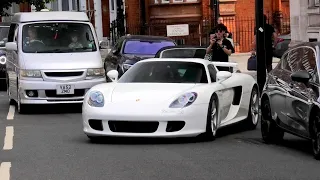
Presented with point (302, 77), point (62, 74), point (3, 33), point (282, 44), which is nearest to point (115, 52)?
point (3, 33)

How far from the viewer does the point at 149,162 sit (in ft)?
33.0

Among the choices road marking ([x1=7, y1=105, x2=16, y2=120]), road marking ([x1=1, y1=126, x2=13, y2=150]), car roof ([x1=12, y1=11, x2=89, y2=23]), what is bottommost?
road marking ([x1=7, y1=105, x2=16, y2=120])

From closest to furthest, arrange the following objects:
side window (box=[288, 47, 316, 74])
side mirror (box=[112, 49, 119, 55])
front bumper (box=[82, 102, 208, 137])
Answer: side window (box=[288, 47, 316, 74]) → front bumper (box=[82, 102, 208, 137]) → side mirror (box=[112, 49, 119, 55])

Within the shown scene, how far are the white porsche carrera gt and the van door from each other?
209 inches

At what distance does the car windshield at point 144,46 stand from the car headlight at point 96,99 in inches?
408

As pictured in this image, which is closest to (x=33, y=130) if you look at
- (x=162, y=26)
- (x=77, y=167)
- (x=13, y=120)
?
(x=13, y=120)

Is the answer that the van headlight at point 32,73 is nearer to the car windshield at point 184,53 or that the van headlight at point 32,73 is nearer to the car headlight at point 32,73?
the car headlight at point 32,73

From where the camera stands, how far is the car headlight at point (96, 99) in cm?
1185

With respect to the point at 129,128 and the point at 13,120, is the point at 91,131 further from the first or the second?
the point at 13,120

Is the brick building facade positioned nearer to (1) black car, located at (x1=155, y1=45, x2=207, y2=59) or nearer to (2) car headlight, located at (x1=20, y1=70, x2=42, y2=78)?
(1) black car, located at (x1=155, y1=45, x2=207, y2=59)

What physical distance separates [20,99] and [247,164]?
8081 mm

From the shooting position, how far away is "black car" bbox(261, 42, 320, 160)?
10273 millimetres

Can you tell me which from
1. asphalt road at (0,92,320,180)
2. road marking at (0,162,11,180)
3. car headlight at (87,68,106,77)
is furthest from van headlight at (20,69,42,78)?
road marking at (0,162,11,180)

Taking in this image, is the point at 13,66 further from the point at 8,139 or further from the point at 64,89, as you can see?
the point at 8,139
